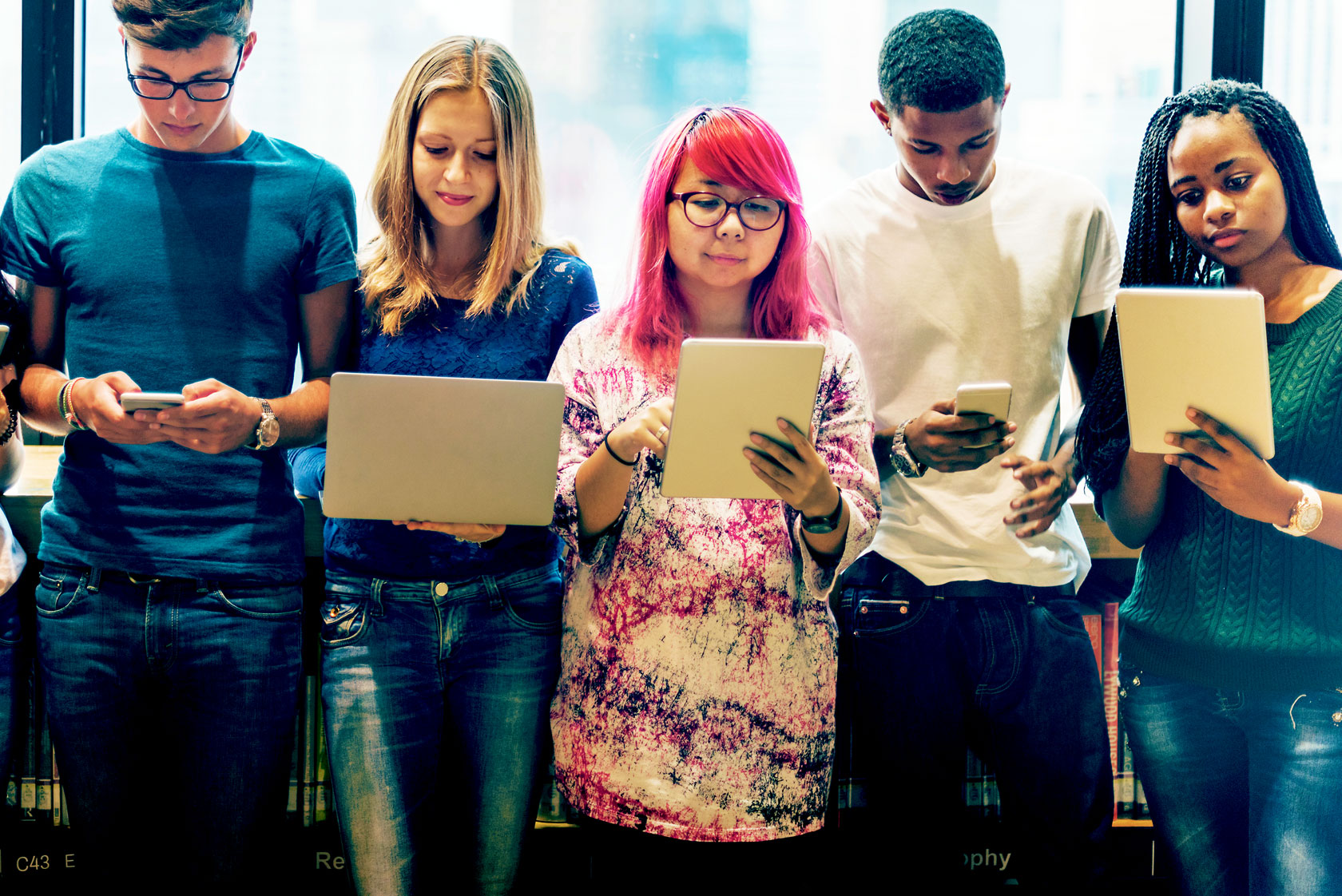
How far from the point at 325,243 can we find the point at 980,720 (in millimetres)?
1252

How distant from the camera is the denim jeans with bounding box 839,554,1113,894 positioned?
1582mm

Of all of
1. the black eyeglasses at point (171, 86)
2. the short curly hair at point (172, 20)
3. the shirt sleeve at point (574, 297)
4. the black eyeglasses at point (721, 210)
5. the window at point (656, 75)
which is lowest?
the shirt sleeve at point (574, 297)

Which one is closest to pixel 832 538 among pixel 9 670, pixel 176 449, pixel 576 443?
pixel 576 443

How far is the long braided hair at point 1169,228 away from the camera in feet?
4.66

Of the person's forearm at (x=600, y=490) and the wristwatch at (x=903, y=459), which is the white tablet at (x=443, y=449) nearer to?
the person's forearm at (x=600, y=490)

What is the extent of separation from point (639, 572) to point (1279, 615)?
0.83 meters

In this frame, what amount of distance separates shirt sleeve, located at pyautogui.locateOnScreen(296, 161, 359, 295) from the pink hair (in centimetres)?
44

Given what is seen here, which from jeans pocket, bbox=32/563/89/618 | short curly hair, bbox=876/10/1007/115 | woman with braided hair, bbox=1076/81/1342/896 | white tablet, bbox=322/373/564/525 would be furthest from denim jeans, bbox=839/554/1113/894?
jeans pocket, bbox=32/563/89/618

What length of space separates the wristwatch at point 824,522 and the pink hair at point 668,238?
28 centimetres

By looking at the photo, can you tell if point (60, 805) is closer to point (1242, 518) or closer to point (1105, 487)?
point (1105, 487)

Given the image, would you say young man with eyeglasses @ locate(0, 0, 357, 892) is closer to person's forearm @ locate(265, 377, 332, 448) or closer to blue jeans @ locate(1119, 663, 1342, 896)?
person's forearm @ locate(265, 377, 332, 448)

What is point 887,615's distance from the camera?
1.59m

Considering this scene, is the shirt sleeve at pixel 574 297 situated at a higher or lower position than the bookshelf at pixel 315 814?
higher

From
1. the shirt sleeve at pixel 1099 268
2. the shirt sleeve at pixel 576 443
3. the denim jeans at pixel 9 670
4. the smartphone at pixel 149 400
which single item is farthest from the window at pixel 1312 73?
the denim jeans at pixel 9 670
